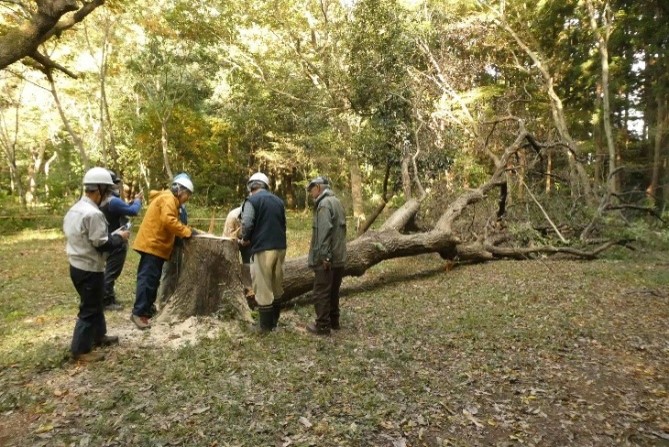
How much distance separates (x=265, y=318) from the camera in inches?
231

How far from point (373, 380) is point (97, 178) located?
11.8ft

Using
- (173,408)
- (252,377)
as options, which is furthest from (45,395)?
(252,377)

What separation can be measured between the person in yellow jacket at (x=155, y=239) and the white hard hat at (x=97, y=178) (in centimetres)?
92

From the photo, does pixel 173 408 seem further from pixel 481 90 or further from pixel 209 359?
pixel 481 90

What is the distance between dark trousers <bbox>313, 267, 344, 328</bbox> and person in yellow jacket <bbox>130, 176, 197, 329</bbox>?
1784 millimetres

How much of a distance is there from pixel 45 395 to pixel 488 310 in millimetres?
6046

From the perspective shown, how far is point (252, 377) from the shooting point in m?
4.64

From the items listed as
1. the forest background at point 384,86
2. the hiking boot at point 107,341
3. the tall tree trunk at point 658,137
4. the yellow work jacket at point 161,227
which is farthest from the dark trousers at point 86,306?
the tall tree trunk at point 658,137

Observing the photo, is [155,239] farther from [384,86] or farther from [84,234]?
[384,86]

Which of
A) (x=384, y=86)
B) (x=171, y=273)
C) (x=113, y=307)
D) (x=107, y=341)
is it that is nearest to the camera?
(x=107, y=341)

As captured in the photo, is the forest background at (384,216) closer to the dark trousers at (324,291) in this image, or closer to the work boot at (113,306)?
the dark trousers at (324,291)

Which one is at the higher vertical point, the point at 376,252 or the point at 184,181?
the point at 184,181

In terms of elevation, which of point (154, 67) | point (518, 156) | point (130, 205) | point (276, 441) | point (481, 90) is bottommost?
point (276, 441)

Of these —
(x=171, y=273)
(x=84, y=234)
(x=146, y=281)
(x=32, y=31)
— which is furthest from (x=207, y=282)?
(x=32, y=31)
